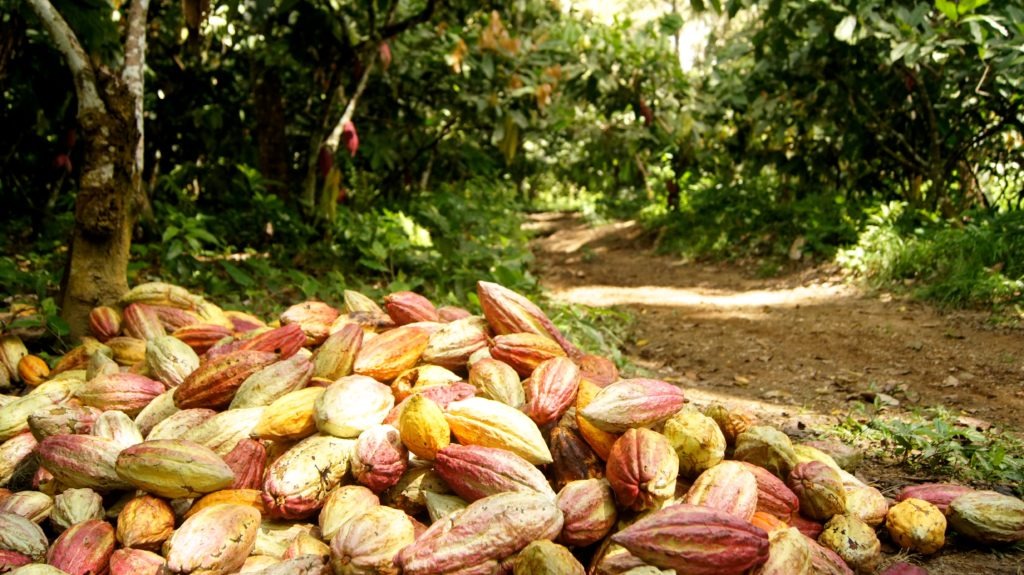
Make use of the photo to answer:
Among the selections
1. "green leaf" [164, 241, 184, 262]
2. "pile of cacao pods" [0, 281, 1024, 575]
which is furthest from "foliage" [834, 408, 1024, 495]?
"green leaf" [164, 241, 184, 262]

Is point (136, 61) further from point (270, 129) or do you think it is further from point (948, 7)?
point (948, 7)

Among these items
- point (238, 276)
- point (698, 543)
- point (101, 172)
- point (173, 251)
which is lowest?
point (698, 543)

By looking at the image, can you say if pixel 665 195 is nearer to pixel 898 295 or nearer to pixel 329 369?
pixel 898 295

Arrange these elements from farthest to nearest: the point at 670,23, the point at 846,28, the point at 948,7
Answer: the point at 670,23 < the point at 846,28 < the point at 948,7

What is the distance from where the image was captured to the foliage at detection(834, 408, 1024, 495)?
1634 millimetres

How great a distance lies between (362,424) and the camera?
1.33 metres

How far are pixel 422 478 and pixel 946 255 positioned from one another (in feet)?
13.3

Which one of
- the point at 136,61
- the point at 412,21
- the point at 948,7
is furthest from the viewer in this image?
the point at 412,21

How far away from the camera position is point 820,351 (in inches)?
130

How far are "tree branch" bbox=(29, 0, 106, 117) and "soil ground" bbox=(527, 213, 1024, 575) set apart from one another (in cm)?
224

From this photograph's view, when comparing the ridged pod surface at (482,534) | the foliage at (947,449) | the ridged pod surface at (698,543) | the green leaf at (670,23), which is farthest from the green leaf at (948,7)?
the ridged pod surface at (482,534)

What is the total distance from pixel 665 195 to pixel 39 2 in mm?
7427

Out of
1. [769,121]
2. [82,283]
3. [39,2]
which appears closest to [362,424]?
[82,283]

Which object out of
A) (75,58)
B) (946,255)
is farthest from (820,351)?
(75,58)
